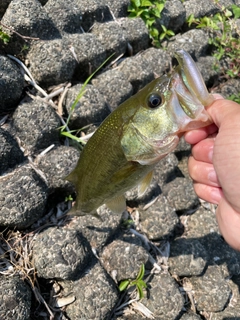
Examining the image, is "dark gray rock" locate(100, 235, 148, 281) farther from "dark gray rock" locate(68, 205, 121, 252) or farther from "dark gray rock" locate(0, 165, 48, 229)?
"dark gray rock" locate(0, 165, 48, 229)

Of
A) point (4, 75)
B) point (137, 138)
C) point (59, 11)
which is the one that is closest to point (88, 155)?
point (137, 138)

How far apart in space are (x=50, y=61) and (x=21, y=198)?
0.95 meters

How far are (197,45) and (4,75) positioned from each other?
213cm

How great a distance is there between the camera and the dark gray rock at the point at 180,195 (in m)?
2.88

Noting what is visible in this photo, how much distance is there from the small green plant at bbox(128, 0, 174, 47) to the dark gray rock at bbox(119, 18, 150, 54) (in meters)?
0.12

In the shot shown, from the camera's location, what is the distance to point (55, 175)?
7.66 ft

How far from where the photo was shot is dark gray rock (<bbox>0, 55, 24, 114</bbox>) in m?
2.25

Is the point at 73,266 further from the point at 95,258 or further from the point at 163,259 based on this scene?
the point at 163,259

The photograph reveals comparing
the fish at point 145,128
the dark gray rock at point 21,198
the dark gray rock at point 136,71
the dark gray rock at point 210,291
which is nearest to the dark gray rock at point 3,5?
the dark gray rock at point 136,71

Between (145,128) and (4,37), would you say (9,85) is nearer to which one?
(4,37)

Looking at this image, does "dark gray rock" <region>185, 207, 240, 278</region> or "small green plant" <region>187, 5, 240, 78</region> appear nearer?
"dark gray rock" <region>185, 207, 240, 278</region>

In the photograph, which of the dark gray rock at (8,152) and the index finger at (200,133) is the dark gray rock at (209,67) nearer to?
the index finger at (200,133)

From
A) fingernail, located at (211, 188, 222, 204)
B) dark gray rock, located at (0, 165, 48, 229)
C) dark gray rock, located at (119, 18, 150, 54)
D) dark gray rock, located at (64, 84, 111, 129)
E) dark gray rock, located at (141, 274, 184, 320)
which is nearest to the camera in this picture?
dark gray rock, located at (0, 165, 48, 229)

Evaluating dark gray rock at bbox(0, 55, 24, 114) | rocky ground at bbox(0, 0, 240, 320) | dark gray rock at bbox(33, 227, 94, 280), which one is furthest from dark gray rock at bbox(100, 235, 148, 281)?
dark gray rock at bbox(0, 55, 24, 114)
